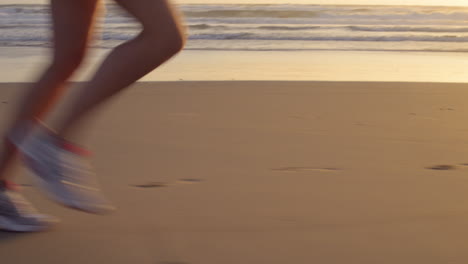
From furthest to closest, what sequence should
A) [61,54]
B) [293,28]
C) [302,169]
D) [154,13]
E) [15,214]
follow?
[293,28] < [302,169] < [15,214] < [61,54] < [154,13]

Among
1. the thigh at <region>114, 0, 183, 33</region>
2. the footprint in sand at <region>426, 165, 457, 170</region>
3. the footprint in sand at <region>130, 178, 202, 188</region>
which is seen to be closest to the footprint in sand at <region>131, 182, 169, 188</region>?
the footprint in sand at <region>130, 178, 202, 188</region>

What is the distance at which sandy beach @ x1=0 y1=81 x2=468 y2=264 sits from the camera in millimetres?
2129

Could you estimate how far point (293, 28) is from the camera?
48.6ft

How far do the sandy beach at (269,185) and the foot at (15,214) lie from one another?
3 centimetres

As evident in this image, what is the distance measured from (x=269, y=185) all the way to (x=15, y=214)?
995 millimetres

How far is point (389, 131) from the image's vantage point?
12.6ft

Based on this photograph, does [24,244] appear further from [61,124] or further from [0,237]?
[61,124]

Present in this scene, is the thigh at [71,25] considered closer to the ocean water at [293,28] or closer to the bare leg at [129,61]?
the bare leg at [129,61]

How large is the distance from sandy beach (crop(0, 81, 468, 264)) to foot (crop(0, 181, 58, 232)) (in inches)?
1.3

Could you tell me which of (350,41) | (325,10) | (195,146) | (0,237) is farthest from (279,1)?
(0,237)

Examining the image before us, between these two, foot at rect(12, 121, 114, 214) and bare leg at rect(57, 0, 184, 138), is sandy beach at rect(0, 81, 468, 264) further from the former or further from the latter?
bare leg at rect(57, 0, 184, 138)

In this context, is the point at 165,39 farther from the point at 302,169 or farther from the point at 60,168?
the point at 302,169

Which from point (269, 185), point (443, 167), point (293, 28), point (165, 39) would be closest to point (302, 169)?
point (269, 185)

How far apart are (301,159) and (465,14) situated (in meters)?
16.2
